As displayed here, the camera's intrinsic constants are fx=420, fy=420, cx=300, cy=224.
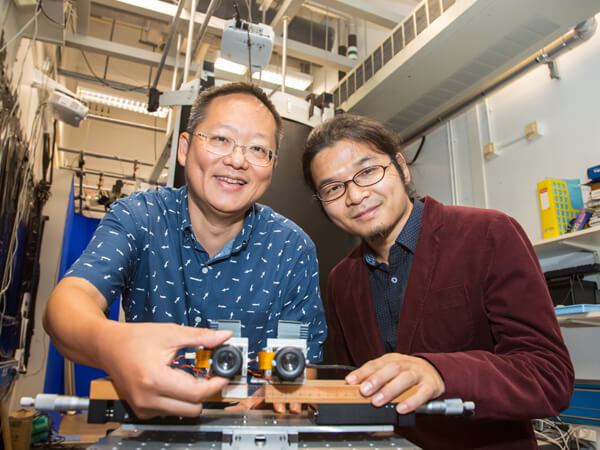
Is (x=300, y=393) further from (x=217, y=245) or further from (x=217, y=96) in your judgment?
(x=217, y=96)

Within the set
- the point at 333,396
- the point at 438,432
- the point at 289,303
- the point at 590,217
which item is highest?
the point at 590,217

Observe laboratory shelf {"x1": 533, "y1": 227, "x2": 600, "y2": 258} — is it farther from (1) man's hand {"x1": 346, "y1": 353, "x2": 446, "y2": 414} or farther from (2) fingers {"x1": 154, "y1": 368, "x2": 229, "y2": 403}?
(2) fingers {"x1": 154, "y1": 368, "x2": 229, "y2": 403}

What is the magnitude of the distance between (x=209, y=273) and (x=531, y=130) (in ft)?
8.83

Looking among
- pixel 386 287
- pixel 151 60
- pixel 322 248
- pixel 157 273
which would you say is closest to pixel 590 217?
pixel 322 248

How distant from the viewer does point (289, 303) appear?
114 cm

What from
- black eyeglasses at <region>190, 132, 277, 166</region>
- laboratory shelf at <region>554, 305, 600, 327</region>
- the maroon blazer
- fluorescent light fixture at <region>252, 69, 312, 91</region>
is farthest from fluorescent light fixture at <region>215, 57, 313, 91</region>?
the maroon blazer

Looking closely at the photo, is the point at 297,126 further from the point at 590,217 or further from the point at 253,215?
the point at 590,217

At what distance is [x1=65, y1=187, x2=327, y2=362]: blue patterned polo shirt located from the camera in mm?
1007

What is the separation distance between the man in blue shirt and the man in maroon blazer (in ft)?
0.49

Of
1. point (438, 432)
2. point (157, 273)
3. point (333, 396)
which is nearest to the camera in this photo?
point (333, 396)

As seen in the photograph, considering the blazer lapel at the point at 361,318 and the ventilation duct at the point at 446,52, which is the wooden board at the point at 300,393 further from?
the ventilation duct at the point at 446,52

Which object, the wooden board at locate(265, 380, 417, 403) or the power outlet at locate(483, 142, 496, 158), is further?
the power outlet at locate(483, 142, 496, 158)

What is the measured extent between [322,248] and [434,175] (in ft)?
6.35

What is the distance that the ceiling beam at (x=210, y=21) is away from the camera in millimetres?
3379
